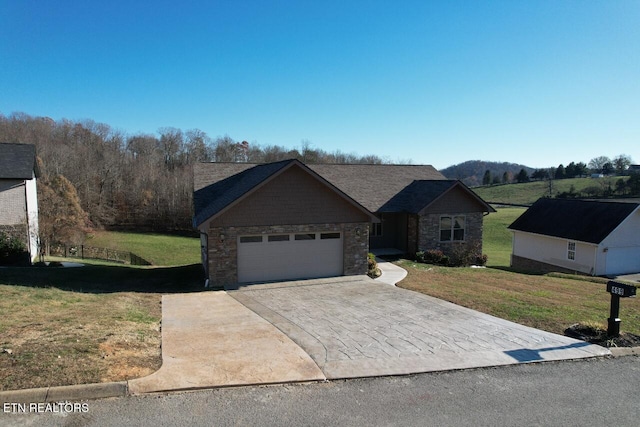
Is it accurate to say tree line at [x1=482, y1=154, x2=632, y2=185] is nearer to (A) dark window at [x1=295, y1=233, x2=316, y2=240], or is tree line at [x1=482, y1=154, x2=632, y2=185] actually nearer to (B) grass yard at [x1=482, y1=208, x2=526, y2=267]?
(B) grass yard at [x1=482, y1=208, x2=526, y2=267]

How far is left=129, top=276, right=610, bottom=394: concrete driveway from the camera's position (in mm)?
7262

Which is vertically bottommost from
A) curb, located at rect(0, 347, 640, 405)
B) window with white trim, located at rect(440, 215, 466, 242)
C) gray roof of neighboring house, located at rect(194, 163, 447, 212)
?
curb, located at rect(0, 347, 640, 405)

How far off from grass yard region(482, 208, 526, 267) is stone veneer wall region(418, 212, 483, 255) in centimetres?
849

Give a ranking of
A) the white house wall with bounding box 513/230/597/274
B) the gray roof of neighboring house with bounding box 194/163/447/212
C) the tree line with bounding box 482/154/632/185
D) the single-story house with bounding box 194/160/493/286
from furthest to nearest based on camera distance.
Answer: the tree line with bounding box 482/154/632/185
the white house wall with bounding box 513/230/597/274
the gray roof of neighboring house with bounding box 194/163/447/212
the single-story house with bounding box 194/160/493/286

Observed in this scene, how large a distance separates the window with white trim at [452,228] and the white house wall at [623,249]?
9.52 m

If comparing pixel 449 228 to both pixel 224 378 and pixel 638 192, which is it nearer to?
pixel 224 378

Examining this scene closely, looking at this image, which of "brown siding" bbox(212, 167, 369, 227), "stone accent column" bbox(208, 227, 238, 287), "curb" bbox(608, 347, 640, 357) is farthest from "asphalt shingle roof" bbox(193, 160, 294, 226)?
"curb" bbox(608, 347, 640, 357)

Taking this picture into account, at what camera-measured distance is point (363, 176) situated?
93.1 ft

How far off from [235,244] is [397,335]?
8280 millimetres

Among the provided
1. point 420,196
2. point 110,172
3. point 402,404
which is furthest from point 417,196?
point 110,172

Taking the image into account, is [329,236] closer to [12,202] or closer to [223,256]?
[223,256]

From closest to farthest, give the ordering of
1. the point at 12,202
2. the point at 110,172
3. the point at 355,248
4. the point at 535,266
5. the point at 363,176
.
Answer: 1. the point at 355,248
2. the point at 12,202
3. the point at 363,176
4. the point at 535,266
5. the point at 110,172

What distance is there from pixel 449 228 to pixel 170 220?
134 ft

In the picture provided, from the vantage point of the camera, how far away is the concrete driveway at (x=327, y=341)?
7262 mm
